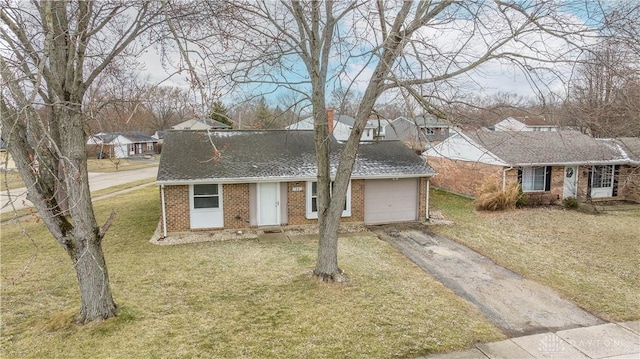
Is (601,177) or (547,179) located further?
(601,177)

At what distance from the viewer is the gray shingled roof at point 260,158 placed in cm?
1337

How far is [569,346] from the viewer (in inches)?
244

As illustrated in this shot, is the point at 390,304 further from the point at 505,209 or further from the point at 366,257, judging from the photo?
the point at 505,209

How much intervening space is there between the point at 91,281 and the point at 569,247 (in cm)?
1263

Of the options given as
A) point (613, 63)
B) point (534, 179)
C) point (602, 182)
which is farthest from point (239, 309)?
point (602, 182)

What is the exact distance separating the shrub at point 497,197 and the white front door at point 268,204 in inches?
359

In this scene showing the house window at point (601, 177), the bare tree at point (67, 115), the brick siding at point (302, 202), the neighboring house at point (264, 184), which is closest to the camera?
the bare tree at point (67, 115)

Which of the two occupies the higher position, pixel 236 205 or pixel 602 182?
pixel 602 182

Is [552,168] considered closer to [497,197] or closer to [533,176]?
[533,176]

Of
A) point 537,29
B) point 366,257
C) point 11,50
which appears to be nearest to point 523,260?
point 366,257

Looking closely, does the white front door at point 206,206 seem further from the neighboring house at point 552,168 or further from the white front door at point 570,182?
the white front door at point 570,182

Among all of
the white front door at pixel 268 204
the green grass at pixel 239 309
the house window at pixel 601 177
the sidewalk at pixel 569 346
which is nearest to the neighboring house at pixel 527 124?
the house window at pixel 601 177

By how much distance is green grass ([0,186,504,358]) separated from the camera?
19.7ft

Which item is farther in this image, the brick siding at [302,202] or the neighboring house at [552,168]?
the neighboring house at [552,168]
